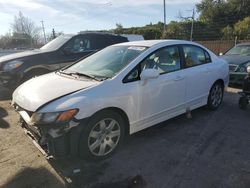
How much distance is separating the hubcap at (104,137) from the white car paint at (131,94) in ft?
0.79

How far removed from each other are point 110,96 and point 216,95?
327 cm

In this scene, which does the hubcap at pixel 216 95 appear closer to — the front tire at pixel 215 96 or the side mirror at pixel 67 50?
the front tire at pixel 215 96

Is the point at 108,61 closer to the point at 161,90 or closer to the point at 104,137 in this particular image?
the point at 161,90

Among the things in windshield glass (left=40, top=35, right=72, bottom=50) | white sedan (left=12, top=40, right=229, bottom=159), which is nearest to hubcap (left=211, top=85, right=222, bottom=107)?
white sedan (left=12, top=40, right=229, bottom=159)

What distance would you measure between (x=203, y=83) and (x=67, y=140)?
3.24 meters

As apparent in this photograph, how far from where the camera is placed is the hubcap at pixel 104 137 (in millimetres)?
3904

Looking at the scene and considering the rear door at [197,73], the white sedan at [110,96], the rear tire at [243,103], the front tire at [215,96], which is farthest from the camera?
the rear tire at [243,103]

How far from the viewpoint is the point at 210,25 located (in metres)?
27.4

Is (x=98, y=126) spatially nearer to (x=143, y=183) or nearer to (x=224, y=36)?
(x=143, y=183)

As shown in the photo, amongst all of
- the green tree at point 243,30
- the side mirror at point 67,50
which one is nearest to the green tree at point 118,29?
the green tree at point 243,30

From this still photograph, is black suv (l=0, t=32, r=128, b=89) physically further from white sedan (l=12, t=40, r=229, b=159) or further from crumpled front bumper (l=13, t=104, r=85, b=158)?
crumpled front bumper (l=13, t=104, r=85, b=158)

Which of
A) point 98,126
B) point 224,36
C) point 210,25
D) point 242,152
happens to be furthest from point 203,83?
point 210,25

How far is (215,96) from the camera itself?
20.8 feet

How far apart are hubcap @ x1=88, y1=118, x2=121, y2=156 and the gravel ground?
16cm
